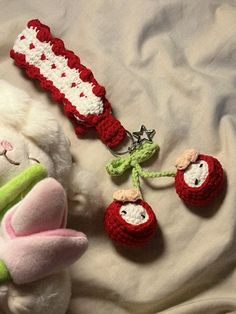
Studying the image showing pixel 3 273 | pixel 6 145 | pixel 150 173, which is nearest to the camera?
pixel 3 273

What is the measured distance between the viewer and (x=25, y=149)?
0.70 m

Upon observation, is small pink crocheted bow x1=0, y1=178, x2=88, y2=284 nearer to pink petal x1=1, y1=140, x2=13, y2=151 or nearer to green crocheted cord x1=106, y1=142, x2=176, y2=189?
pink petal x1=1, y1=140, x2=13, y2=151

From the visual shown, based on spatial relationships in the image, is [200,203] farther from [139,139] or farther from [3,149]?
[3,149]

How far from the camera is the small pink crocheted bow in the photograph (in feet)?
1.93

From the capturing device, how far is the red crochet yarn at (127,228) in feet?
2.48

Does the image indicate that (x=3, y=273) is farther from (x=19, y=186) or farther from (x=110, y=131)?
(x=110, y=131)

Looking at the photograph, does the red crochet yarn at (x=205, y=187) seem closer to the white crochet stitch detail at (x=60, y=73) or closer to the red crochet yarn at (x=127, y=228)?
the red crochet yarn at (x=127, y=228)

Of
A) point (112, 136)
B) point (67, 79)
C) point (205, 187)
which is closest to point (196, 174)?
point (205, 187)

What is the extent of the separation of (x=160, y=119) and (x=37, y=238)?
34 cm

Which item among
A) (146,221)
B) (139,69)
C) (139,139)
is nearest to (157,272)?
(146,221)

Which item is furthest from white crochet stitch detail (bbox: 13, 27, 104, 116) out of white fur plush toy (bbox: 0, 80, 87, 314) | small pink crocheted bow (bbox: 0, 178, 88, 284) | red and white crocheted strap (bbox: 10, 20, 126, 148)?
small pink crocheted bow (bbox: 0, 178, 88, 284)

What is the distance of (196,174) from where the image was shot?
0.78m

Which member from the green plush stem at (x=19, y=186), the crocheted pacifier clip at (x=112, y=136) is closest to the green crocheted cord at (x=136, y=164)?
the crocheted pacifier clip at (x=112, y=136)

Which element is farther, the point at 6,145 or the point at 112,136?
the point at 112,136
